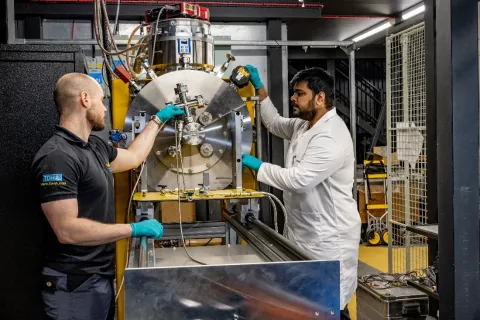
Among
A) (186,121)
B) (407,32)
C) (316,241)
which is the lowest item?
(316,241)

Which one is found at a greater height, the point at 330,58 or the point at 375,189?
the point at 330,58

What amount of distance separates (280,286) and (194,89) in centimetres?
124

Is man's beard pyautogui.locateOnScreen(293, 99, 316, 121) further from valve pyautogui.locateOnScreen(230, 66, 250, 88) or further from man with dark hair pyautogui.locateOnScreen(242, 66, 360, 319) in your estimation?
valve pyautogui.locateOnScreen(230, 66, 250, 88)

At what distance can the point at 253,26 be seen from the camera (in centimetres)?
475

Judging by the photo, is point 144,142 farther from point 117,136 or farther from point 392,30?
point 392,30

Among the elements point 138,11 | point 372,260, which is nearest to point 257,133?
point 138,11

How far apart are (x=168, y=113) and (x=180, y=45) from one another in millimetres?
388

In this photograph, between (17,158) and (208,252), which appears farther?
(208,252)

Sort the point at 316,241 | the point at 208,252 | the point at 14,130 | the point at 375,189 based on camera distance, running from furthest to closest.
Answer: the point at 375,189 → the point at 316,241 → the point at 208,252 → the point at 14,130

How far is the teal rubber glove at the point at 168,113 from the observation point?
92.9 inches

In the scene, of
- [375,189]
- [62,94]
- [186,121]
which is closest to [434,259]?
[186,121]

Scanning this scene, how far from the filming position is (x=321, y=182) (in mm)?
2869

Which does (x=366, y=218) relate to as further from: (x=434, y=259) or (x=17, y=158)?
(x=17, y=158)

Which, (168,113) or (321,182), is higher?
(168,113)
